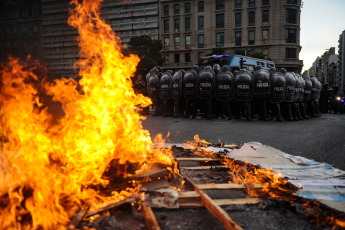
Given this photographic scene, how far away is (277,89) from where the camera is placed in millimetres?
13320

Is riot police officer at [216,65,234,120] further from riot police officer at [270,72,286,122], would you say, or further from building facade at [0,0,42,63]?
building facade at [0,0,42,63]

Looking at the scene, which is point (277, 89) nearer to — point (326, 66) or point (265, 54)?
point (265, 54)

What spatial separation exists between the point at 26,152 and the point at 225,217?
2486mm

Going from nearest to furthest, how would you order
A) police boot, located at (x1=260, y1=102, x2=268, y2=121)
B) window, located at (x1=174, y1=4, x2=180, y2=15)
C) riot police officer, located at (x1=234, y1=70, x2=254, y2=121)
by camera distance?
1. riot police officer, located at (x1=234, y1=70, x2=254, y2=121)
2. police boot, located at (x1=260, y1=102, x2=268, y2=121)
3. window, located at (x1=174, y1=4, x2=180, y2=15)

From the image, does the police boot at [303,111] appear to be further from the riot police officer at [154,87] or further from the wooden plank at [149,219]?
the wooden plank at [149,219]

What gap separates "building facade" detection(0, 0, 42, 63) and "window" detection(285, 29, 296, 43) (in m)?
51.3

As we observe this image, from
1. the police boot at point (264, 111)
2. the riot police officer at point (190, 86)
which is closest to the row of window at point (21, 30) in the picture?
the riot police officer at point (190, 86)

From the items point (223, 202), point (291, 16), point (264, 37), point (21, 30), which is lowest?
point (223, 202)

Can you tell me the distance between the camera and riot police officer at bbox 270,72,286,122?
13289mm

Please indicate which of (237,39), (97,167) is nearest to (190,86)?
(97,167)

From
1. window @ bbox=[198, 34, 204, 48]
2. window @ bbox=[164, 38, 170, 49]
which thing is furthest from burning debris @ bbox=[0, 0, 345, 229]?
window @ bbox=[164, 38, 170, 49]

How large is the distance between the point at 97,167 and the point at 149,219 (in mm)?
1259

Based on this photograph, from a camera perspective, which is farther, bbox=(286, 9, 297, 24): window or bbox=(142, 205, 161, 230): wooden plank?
bbox=(286, 9, 297, 24): window

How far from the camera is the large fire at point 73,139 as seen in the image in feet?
8.93
